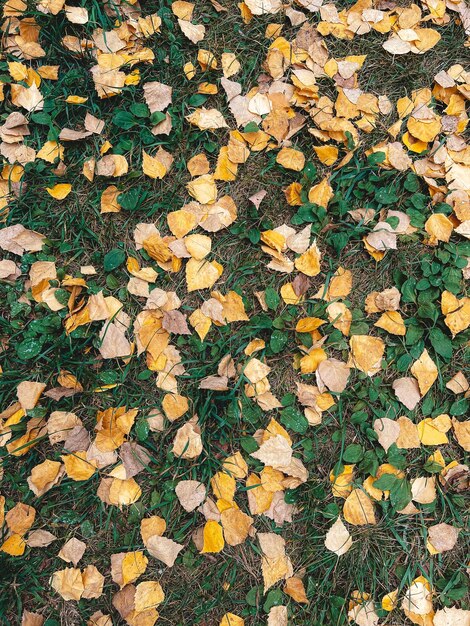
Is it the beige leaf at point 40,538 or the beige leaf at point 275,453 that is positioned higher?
the beige leaf at point 275,453

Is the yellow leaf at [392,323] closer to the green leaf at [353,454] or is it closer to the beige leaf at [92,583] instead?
the green leaf at [353,454]

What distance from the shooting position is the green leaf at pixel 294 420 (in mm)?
2135

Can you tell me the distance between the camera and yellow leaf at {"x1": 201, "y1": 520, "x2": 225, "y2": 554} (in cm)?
205

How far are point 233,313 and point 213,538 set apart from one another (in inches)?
33.6

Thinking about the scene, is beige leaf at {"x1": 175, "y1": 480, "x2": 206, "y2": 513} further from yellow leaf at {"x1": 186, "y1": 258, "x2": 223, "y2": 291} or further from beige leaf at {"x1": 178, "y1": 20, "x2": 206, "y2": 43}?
beige leaf at {"x1": 178, "y1": 20, "x2": 206, "y2": 43}

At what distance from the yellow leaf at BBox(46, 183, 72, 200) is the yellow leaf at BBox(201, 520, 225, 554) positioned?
1.42m

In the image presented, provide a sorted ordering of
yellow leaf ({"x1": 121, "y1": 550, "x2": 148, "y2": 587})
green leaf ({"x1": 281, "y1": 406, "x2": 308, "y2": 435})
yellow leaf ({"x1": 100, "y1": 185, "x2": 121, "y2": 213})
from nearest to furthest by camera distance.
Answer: yellow leaf ({"x1": 121, "y1": 550, "x2": 148, "y2": 587})
green leaf ({"x1": 281, "y1": 406, "x2": 308, "y2": 435})
yellow leaf ({"x1": 100, "y1": 185, "x2": 121, "y2": 213})

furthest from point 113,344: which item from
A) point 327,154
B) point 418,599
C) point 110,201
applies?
point 418,599

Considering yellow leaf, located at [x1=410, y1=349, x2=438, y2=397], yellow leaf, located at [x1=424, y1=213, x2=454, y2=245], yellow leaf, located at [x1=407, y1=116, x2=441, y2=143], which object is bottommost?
yellow leaf, located at [x1=410, y1=349, x2=438, y2=397]

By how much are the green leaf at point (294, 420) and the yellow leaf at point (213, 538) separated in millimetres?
458

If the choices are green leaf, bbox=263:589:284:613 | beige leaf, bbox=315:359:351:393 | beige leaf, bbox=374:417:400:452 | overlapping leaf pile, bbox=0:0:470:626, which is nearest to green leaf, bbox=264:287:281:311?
overlapping leaf pile, bbox=0:0:470:626

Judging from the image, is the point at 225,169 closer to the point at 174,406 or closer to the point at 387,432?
the point at 174,406

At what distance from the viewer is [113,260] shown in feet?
7.23

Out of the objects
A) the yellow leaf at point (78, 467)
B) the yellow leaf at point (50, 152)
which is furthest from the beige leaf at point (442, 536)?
the yellow leaf at point (50, 152)
